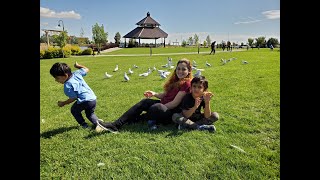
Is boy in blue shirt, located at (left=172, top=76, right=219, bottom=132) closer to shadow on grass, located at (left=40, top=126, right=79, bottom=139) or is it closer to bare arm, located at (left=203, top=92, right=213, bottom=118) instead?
bare arm, located at (left=203, top=92, right=213, bottom=118)

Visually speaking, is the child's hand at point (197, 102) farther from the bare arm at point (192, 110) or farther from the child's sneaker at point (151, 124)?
the child's sneaker at point (151, 124)

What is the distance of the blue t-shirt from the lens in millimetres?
4477

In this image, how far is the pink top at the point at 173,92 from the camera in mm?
4555

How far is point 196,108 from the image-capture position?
441 cm

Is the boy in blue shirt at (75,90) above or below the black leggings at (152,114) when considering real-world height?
above

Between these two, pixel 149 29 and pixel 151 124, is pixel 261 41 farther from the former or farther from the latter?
pixel 151 124

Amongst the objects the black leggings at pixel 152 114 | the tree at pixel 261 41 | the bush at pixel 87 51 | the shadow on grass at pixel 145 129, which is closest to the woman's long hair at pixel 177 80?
the black leggings at pixel 152 114

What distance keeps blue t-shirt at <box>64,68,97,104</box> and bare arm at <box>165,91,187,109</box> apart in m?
1.31

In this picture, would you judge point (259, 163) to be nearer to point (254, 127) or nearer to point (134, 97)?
point (254, 127)

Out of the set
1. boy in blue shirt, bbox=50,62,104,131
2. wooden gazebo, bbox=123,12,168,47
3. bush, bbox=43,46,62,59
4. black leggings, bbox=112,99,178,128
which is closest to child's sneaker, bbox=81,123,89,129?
boy in blue shirt, bbox=50,62,104,131

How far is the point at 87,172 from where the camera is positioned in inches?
124

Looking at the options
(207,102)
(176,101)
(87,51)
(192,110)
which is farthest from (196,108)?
(87,51)
